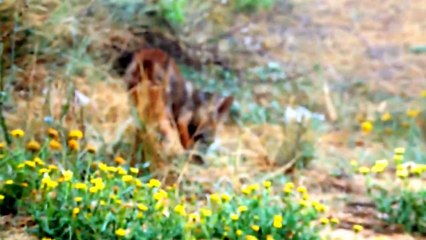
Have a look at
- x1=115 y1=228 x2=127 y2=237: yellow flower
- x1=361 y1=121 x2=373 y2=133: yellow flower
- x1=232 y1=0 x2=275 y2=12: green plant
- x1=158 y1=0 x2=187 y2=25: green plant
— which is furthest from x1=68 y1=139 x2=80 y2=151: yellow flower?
x1=232 y1=0 x2=275 y2=12: green plant

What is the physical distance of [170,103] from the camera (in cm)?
458

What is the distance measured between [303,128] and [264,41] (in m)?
2.46

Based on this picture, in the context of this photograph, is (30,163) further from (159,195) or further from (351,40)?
(351,40)

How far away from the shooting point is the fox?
167 inches

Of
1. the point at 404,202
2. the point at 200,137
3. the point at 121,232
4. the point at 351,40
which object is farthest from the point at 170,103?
the point at 351,40

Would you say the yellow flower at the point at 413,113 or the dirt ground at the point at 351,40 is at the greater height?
the dirt ground at the point at 351,40

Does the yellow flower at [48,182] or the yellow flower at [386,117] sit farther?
the yellow flower at [386,117]

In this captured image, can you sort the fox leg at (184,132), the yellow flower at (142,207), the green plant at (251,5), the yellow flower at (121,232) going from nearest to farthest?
the yellow flower at (121,232)
the yellow flower at (142,207)
the fox leg at (184,132)
the green plant at (251,5)

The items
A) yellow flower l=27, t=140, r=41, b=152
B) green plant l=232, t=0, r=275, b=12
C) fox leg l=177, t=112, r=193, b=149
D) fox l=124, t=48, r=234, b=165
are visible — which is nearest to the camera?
yellow flower l=27, t=140, r=41, b=152

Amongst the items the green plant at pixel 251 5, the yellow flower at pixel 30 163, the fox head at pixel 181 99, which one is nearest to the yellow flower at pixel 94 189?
the yellow flower at pixel 30 163

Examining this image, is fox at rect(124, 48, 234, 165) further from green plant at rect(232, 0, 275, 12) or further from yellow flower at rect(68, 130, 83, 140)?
green plant at rect(232, 0, 275, 12)

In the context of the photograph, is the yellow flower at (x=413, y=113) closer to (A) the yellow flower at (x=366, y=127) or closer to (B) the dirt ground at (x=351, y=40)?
(A) the yellow flower at (x=366, y=127)

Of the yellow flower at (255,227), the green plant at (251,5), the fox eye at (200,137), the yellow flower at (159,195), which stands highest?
the green plant at (251,5)

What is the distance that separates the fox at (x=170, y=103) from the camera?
4254 mm
